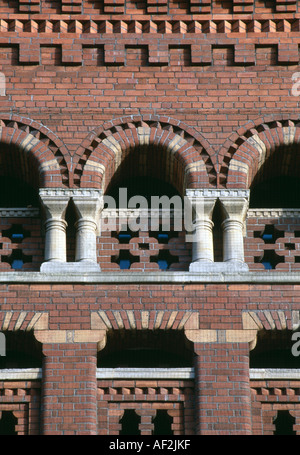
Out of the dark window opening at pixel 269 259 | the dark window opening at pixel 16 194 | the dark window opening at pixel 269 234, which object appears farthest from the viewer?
the dark window opening at pixel 16 194

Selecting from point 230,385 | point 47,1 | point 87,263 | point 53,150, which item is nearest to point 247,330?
point 230,385

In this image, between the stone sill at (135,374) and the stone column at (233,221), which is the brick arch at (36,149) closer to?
the stone column at (233,221)

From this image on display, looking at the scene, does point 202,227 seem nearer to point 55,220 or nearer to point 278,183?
point 278,183

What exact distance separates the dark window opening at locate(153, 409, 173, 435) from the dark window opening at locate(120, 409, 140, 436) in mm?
232

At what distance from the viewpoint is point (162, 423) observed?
20734 mm

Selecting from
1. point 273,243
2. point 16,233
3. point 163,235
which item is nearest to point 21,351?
point 16,233

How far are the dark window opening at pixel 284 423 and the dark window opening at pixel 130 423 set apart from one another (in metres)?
1.69

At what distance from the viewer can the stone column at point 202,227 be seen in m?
21.5

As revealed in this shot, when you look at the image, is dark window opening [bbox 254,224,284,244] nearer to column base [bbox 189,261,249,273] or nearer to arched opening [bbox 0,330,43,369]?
column base [bbox 189,261,249,273]

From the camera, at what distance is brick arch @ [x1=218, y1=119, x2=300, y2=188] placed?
2202 cm

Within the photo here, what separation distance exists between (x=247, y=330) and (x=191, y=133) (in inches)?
114

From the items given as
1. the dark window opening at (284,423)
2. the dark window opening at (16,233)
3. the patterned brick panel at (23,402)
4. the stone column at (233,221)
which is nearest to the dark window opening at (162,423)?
the dark window opening at (284,423)

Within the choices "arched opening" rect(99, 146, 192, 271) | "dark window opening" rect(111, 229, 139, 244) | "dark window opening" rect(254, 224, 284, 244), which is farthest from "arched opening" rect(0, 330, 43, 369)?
"dark window opening" rect(254, 224, 284, 244)
